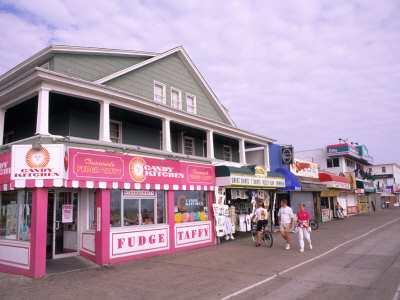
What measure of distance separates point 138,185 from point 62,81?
4483mm

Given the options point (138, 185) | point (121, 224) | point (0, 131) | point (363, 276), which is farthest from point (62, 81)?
point (363, 276)

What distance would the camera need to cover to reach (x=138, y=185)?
1214cm

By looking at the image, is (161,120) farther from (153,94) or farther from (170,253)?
(170,253)

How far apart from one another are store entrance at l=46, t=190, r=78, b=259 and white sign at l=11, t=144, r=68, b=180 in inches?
105

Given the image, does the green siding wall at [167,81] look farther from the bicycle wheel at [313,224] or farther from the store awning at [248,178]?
the bicycle wheel at [313,224]

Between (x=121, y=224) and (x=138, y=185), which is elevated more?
(x=138, y=185)

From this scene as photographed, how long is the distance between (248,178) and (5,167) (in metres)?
10.9

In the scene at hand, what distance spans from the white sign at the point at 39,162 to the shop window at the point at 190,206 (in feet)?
18.6

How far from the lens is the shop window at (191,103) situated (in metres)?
18.5

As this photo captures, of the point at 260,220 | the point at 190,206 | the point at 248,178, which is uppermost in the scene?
the point at 248,178

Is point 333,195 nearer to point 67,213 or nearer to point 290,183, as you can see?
point 290,183

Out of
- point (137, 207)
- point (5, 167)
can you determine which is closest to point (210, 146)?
point (137, 207)

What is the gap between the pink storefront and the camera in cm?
970

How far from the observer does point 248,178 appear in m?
16.8
